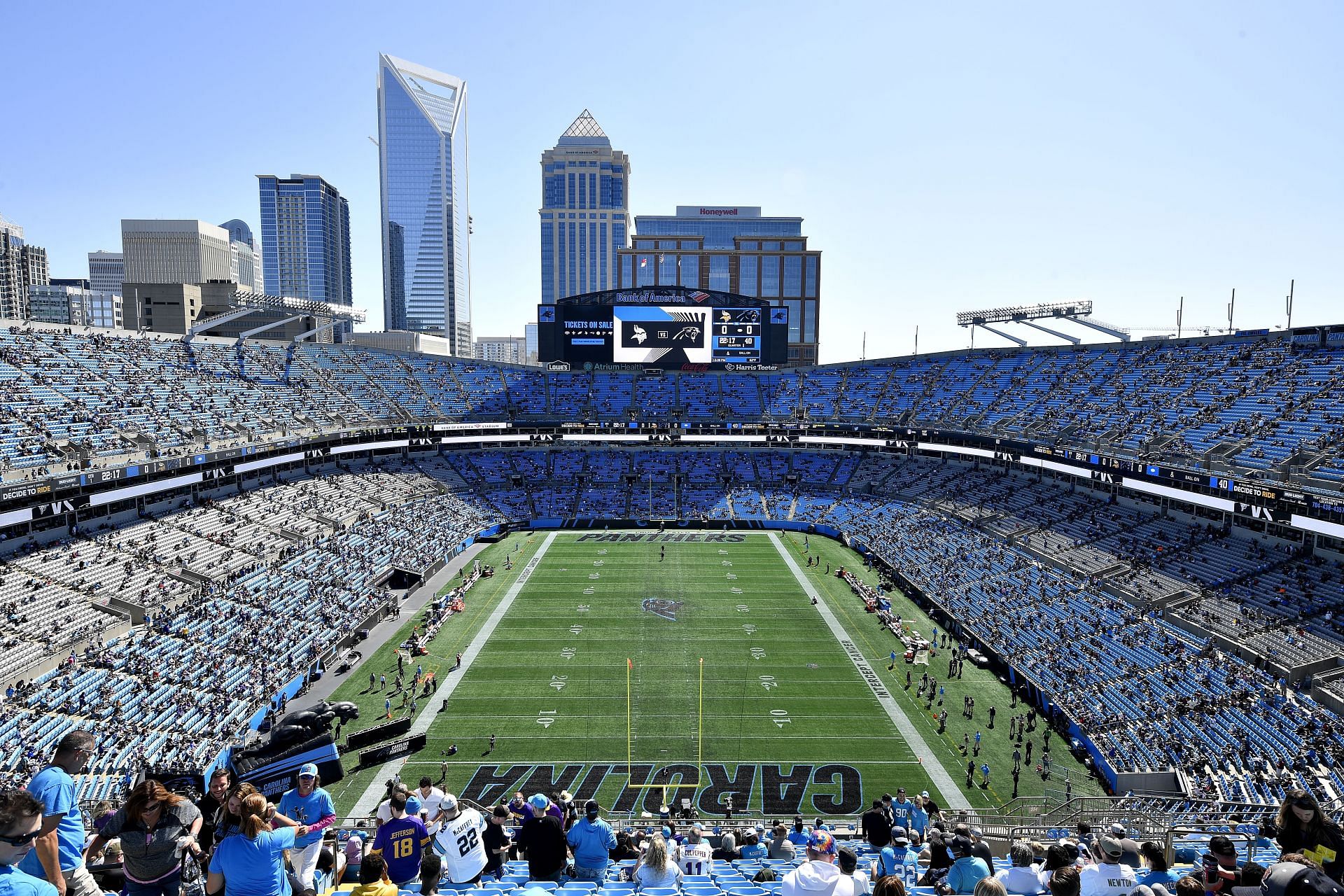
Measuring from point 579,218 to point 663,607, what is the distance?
163425 millimetres

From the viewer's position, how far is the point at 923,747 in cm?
2455

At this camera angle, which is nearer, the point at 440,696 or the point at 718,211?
the point at 440,696

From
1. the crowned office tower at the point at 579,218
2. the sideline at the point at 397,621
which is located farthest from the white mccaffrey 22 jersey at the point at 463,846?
the crowned office tower at the point at 579,218

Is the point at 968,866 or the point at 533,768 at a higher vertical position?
the point at 968,866

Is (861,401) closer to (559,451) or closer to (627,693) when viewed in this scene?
(559,451)

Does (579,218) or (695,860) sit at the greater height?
(579,218)

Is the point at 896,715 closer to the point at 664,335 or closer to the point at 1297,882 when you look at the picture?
the point at 1297,882

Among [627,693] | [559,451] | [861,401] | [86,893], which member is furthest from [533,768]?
[861,401]

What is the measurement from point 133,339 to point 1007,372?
64.2m

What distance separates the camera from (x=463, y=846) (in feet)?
27.8

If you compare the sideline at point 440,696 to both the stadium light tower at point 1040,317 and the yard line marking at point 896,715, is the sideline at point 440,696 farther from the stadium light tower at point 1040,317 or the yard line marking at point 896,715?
the stadium light tower at point 1040,317

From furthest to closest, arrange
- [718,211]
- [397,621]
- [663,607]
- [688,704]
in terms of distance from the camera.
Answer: [718,211]
[663,607]
[397,621]
[688,704]

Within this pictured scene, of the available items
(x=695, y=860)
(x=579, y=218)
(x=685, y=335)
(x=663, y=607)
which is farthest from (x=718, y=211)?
(x=695, y=860)

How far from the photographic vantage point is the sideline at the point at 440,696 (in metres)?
21.2
